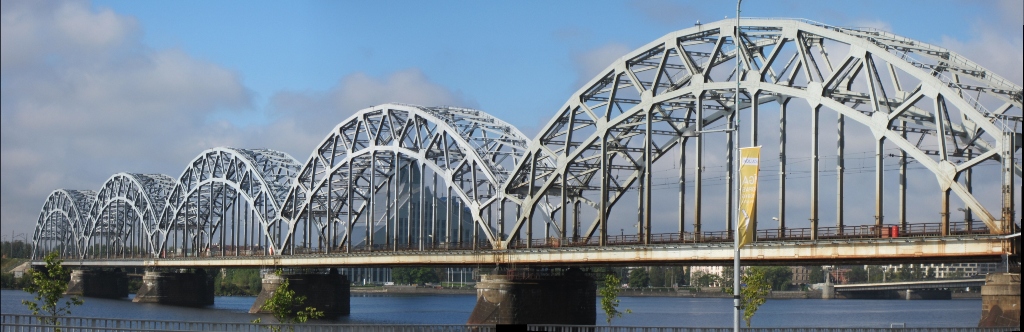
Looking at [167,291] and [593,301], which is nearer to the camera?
[593,301]

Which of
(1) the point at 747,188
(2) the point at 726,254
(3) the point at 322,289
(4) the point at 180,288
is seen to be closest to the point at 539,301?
(2) the point at 726,254

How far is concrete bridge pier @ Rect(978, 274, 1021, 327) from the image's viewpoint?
5997 centimetres

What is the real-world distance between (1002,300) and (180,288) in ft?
457

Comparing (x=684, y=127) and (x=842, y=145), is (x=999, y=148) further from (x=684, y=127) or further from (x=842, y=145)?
(x=684, y=127)

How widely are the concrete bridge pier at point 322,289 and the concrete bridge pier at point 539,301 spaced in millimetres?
44382

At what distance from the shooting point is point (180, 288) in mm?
180875

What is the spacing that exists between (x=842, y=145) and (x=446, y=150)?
50608mm

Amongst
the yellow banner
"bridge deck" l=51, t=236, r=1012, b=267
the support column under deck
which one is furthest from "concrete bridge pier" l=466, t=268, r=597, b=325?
the yellow banner

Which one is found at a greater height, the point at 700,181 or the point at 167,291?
the point at 700,181

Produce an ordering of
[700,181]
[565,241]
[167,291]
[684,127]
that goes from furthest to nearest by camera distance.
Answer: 1. [167,291]
2. [565,241]
3. [684,127]
4. [700,181]

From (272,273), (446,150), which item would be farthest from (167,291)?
(446,150)

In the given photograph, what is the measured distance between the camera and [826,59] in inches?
2921

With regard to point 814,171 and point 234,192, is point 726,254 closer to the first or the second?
point 814,171

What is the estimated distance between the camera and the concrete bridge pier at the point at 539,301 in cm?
9481
